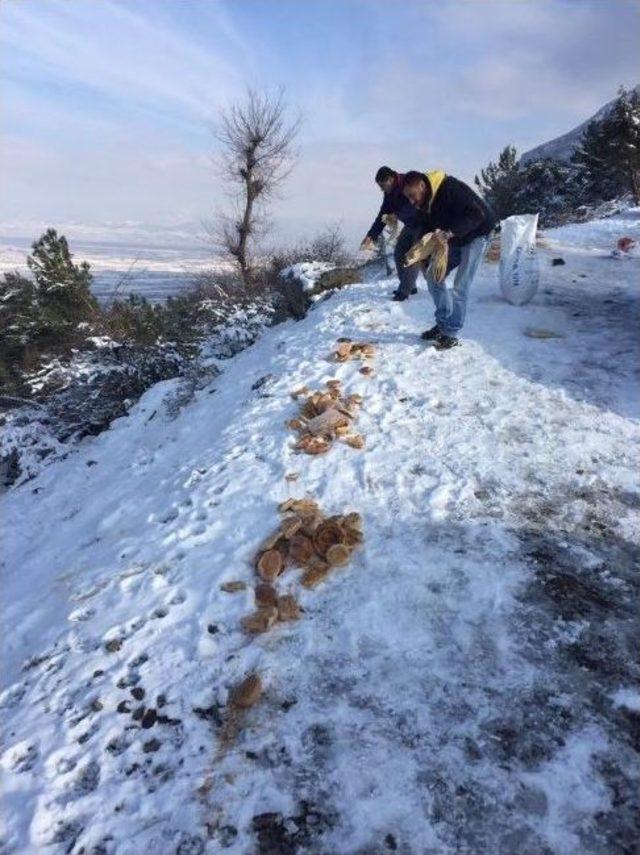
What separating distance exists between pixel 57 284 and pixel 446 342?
1367 cm

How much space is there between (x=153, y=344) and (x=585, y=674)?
1113cm

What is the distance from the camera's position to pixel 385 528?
13.3ft

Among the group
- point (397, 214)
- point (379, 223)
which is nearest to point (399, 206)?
point (397, 214)

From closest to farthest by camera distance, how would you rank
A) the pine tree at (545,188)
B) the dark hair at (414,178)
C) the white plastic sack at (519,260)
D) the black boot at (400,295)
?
the dark hair at (414,178)
the white plastic sack at (519,260)
the black boot at (400,295)
the pine tree at (545,188)

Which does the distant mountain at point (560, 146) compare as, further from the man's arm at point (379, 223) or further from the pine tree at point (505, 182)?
the man's arm at point (379, 223)

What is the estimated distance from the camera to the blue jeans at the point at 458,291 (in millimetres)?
6074

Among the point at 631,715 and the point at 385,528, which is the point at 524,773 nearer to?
the point at 631,715

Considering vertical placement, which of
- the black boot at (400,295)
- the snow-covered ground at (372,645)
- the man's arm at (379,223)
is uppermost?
the man's arm at (379,223)

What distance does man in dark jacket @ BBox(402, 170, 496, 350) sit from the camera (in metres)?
5.72

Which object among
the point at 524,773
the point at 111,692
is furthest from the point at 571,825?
the point at 111,692

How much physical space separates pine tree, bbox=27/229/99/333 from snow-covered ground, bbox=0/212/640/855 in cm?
1209

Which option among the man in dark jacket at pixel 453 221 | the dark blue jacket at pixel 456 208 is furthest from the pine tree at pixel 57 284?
the dark blue jacket at pixel 456 208

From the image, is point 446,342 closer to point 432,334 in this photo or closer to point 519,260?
point 432,334

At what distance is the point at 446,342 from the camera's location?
661 cm
